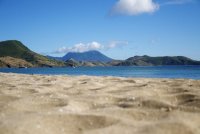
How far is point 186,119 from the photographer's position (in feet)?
11.3

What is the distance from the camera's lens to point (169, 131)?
3.06m

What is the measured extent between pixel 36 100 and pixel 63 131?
189 cm

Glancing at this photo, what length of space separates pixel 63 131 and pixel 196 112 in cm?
175

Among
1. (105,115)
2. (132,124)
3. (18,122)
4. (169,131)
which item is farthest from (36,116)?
(169,131)

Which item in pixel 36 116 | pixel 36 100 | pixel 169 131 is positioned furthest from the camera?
pixel 36 100

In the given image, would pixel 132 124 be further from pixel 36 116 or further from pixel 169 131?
pixel 36 116

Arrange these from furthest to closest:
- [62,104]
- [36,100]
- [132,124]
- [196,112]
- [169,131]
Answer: [36,100] → [62,104] → [196,112] → [132,124] → [169,131]

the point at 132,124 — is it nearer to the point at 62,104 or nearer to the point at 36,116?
the point at 36,116

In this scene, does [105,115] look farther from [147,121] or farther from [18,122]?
[18,122]

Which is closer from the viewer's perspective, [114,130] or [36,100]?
[114,130]

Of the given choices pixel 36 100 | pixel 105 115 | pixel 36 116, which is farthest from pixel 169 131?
pixel 36 100

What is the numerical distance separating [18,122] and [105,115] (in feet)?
3.34

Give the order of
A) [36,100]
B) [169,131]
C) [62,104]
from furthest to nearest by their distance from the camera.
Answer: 1. [36,100]
2. [62,104]
3. [169,131]

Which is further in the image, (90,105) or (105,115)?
(90,105)
